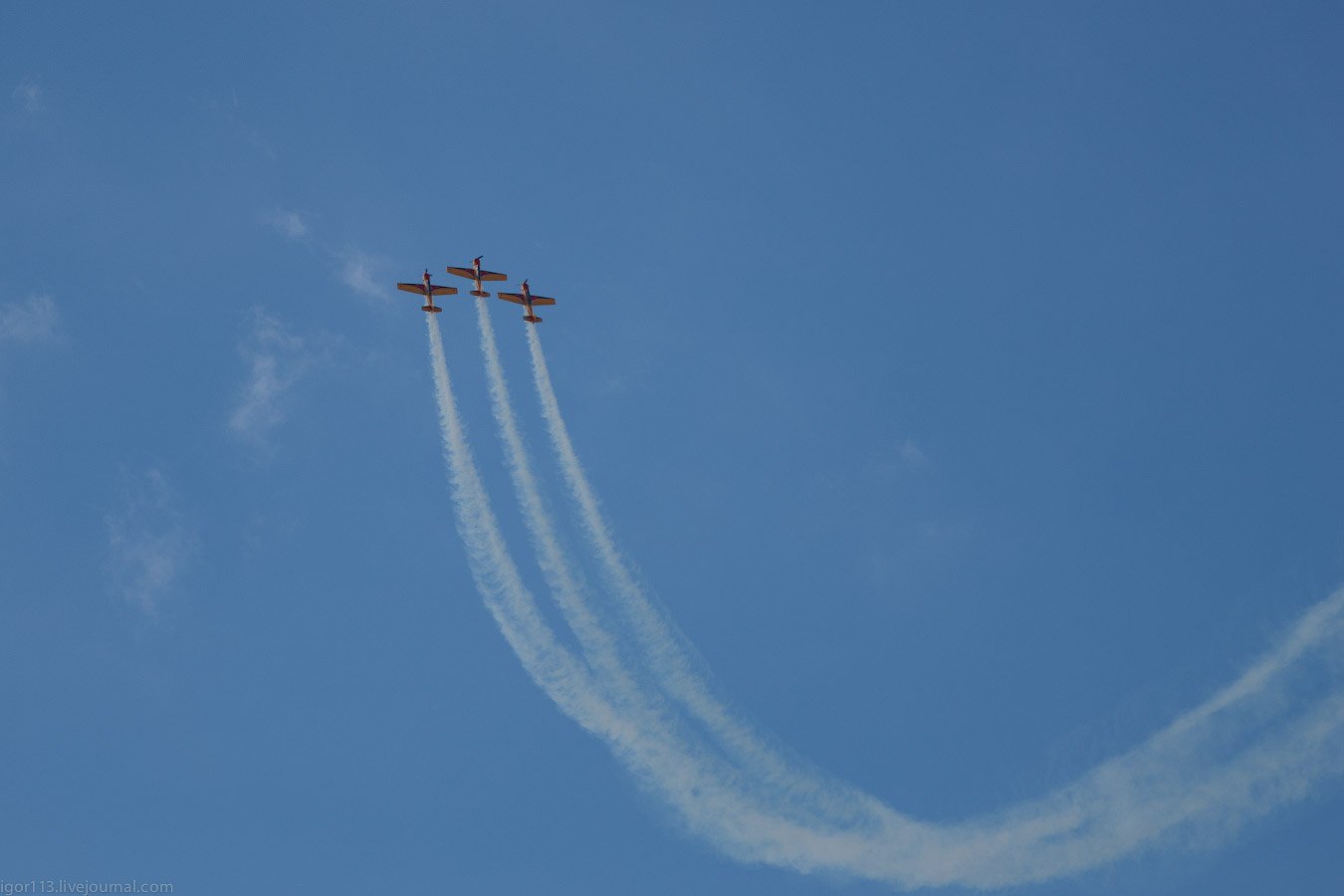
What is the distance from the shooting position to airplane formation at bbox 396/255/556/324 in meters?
96.0

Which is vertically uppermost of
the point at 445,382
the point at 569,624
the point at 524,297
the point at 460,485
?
the point at 524,297

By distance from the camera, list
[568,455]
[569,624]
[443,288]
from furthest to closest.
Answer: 1. [443,288]
2. [568,455]
3. [569,624]

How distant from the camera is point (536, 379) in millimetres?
91125

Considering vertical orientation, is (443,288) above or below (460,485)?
above

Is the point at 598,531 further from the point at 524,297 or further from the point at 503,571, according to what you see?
the point at 524,297

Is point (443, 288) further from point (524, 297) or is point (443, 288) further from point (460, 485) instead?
point (460, 485)

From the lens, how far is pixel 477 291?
3804 inches

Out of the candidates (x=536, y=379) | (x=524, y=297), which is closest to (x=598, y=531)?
(x=536, y=379)

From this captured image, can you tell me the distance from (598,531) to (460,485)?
8.48 m

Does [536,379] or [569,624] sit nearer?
[569,624]

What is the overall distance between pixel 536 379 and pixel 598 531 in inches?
527

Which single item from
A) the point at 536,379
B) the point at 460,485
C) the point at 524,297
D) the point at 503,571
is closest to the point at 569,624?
the point at 503,571

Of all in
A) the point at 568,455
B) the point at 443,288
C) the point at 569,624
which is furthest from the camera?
the point at 443,288

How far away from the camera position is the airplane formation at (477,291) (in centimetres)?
9600
